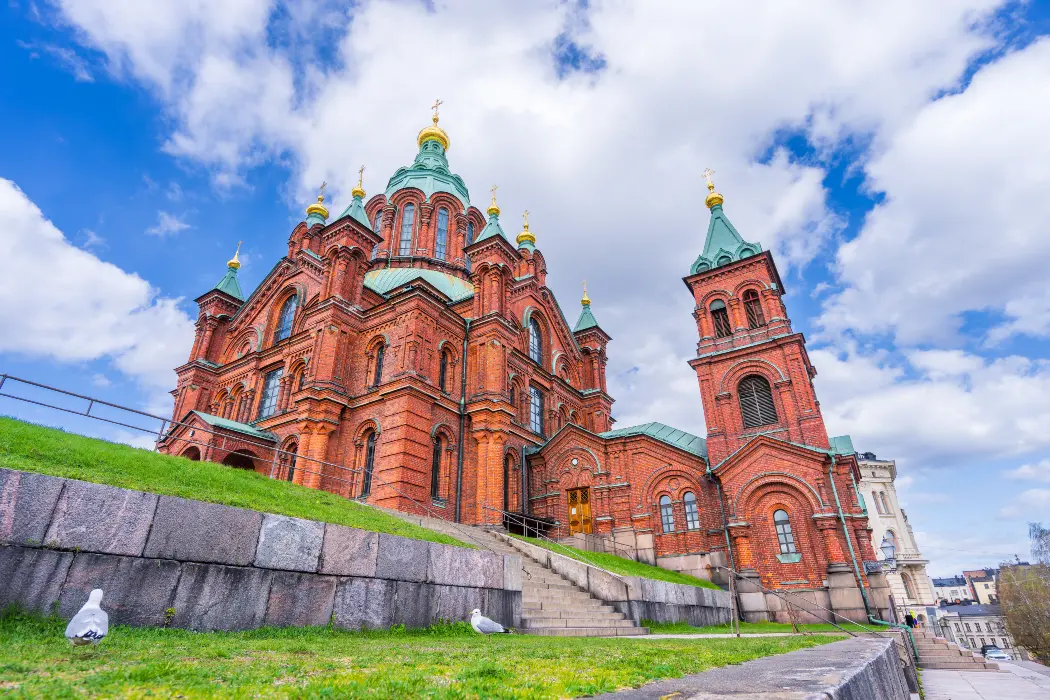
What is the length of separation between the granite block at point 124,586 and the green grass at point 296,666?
0.68 feet

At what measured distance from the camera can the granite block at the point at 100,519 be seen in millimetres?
5949

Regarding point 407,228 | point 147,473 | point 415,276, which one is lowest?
point 147,473

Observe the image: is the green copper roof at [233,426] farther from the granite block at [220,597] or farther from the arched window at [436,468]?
the granite block at [220,597]

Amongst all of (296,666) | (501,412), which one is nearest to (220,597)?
(296,666)

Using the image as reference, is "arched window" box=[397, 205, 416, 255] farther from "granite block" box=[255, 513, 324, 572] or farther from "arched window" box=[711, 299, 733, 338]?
"granite block" box=[255, 513, 324, 572]

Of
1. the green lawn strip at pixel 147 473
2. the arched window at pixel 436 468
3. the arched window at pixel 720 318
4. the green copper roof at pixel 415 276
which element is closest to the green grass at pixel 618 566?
the arched window at pixel 436 468

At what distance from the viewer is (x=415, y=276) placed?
1154 inches

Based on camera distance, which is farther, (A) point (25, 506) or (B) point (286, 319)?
(B) point (286, 319)

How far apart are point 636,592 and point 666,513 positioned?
34.6 ft

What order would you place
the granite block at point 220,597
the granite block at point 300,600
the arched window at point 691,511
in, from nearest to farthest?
the granite block at point 220,597 < the granite block at point 300,600 < the arched window at point 691,511

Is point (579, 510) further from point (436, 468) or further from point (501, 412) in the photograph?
point (436, 468)

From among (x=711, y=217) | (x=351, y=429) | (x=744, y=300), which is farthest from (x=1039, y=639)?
(x=351, y=429)

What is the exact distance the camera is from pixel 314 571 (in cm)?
770

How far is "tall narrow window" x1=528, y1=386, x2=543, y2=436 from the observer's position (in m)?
27.9
